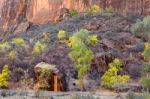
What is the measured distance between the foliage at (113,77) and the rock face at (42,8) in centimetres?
2303

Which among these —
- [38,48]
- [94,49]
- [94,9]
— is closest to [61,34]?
[38,48]

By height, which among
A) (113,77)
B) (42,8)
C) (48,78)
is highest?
(42,8)

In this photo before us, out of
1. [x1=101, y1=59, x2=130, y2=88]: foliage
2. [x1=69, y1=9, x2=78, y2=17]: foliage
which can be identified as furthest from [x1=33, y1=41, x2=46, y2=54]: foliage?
[x1=69, y1=9, x2=78, y2=17]: foliage

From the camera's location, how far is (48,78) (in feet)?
136

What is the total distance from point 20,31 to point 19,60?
75.3 ft

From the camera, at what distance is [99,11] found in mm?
67625

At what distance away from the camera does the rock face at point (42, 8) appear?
69.6 m

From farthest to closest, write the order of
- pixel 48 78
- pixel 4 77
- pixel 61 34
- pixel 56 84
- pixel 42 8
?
pixel 42 8
pixel 61 34
pixel 4 77
pixel 56 84
pixel 48 78

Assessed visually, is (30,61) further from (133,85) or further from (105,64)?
(133,85)

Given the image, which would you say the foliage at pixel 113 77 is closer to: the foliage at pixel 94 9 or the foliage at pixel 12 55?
the foliage at pixel 12 55

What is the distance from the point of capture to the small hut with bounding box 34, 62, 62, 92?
40.7 meters

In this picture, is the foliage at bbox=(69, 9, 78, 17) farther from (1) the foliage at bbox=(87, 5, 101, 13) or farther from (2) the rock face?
(1) the foliage at bbox=(87, 5, 101, 13)

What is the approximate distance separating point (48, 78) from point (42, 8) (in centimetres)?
3317

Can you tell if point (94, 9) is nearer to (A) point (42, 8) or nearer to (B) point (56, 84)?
(A) point (42, 8)
